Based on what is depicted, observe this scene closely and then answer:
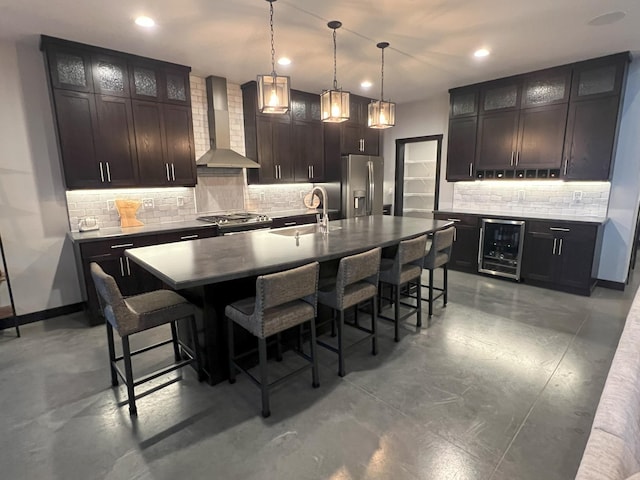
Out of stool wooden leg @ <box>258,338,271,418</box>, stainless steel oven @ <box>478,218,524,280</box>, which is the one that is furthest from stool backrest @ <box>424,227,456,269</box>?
stool wooden leg @ <box>258,338,271,418</box>

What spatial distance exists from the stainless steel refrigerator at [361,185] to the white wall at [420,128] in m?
0.78

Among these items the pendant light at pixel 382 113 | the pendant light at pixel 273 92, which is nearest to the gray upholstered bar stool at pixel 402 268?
the pendant light at pixel 382 113

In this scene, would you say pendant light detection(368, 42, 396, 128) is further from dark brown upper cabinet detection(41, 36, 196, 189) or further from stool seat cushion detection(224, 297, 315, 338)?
dark brown upper cabinet detection(41, 36, 196, 189)

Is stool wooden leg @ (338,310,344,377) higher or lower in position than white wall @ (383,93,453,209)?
lower

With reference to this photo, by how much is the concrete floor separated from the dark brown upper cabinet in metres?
1.84

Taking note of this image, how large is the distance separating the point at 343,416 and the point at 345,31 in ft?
10.6

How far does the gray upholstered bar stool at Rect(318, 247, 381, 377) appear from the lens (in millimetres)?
2367

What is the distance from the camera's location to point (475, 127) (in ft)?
16.5

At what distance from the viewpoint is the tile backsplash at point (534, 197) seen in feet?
14.5

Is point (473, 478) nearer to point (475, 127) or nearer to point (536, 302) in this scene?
point (536, 302)

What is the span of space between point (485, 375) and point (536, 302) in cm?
197

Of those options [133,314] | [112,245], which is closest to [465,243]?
[133,314]

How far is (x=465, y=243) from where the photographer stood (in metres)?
5.09

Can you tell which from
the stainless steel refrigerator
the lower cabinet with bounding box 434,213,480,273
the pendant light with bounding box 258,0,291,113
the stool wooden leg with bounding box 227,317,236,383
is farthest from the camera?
the stainless steel refrigerator
